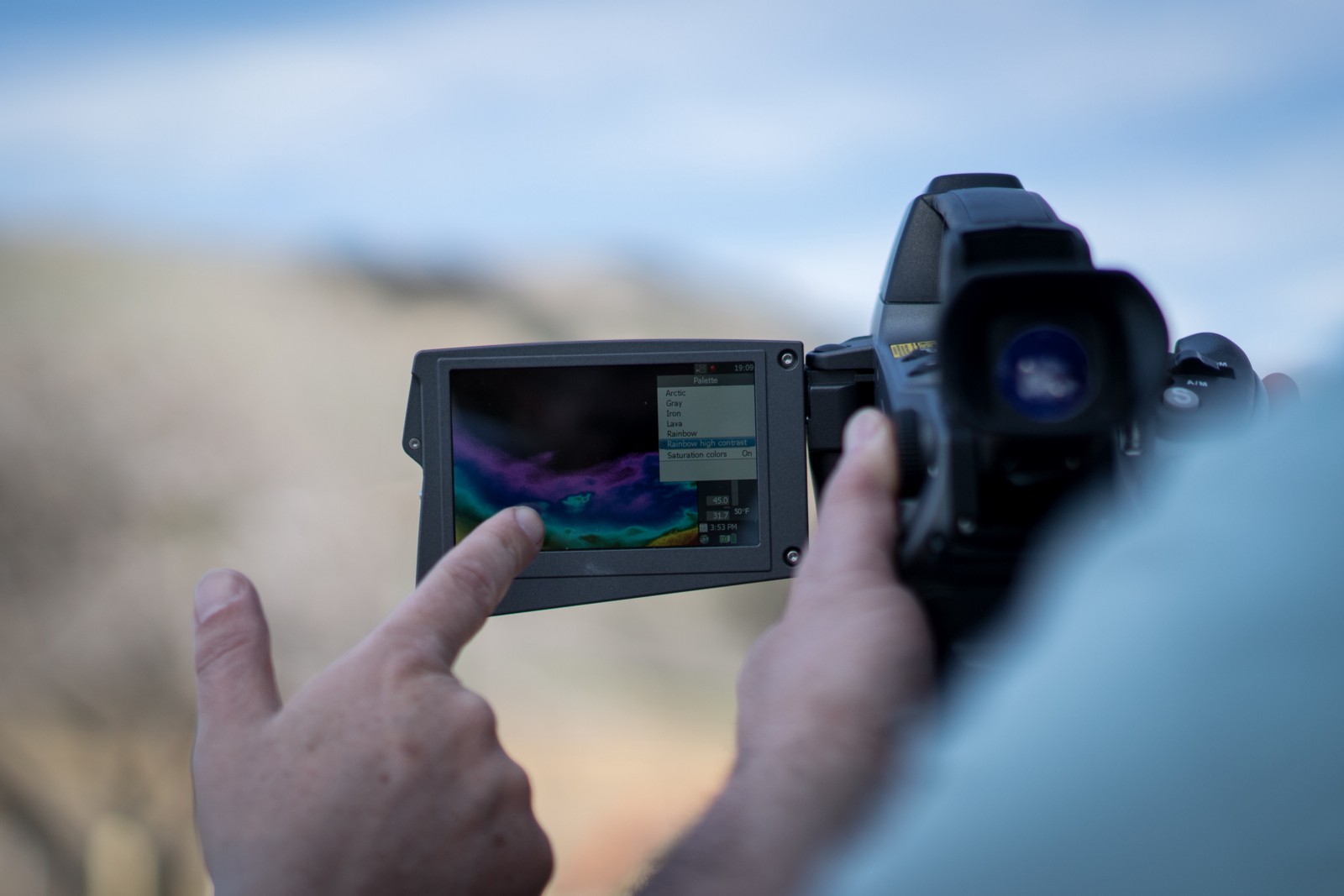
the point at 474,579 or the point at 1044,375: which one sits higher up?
the point at 1044,375

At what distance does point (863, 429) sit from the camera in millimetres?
706

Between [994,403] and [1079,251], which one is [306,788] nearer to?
[994,403]

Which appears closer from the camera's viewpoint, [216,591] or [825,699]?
[825,699]

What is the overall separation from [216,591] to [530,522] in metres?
0.26

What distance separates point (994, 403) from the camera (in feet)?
1.89

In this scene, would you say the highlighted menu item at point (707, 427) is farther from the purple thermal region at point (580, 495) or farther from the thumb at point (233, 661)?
the thumb at point (233, 661)

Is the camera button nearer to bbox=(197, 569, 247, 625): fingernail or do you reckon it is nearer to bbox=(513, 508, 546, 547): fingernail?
bbox=(513, 508, 546, 547): fingernail

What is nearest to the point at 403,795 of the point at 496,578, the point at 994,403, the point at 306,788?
the point at 306,788

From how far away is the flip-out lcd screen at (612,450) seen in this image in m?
0.92

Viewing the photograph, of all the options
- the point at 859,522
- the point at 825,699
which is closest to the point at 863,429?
the point at 859,522

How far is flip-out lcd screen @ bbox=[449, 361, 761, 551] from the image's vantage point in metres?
0.92

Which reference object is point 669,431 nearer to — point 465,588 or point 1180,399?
point 465,588

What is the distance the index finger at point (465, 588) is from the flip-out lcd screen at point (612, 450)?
10 cm

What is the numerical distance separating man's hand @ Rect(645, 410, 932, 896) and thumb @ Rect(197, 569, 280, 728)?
0.30 m
